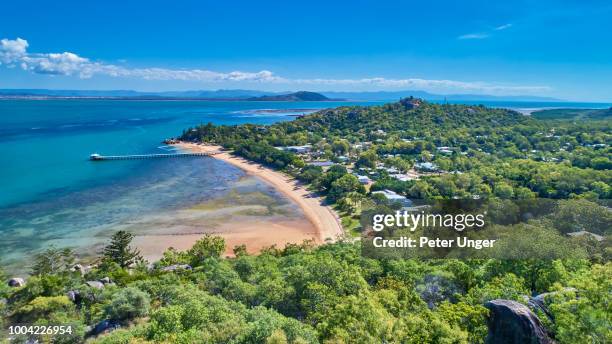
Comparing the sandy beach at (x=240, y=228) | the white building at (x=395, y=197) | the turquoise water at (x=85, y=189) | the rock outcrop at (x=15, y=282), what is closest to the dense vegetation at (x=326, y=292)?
the rock outcrop at (x=15, y=282)

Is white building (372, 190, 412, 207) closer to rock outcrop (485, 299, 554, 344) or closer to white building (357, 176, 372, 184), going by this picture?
white building (357, 176, 372, 184)

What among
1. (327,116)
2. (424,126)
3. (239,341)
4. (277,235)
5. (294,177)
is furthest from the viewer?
(327,116)

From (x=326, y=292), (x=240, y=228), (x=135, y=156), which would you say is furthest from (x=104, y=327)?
(x=135, y=156)

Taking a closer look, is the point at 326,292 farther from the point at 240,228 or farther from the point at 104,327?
the point at 240,228

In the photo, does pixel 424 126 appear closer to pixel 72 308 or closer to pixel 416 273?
pixel 416 273

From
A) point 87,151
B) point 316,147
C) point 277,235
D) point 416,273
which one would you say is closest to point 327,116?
point 316,147
